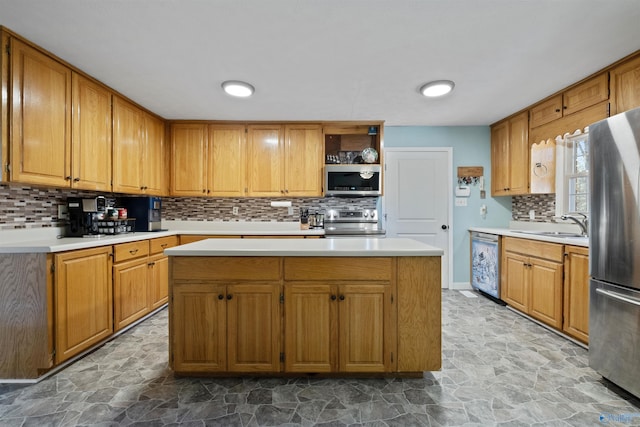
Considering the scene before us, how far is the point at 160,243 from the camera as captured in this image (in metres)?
2.95

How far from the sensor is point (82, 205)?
2428 mm

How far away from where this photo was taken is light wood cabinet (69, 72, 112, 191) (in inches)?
88.8

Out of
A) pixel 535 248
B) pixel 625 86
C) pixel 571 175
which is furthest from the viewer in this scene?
pixel 571 175

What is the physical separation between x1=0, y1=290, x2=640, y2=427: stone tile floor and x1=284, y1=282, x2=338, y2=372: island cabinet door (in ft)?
0.51

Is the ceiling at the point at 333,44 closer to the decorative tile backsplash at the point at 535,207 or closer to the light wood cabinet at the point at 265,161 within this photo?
the light wood cabinet at the point at 265,161

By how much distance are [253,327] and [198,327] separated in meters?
0.35

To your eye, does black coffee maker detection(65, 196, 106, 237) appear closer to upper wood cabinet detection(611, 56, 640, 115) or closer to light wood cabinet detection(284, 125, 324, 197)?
light wood cabinet detection(284, 125, 324, 197)

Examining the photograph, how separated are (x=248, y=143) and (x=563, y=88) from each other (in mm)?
3461

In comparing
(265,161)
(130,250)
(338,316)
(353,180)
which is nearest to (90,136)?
(130,250)

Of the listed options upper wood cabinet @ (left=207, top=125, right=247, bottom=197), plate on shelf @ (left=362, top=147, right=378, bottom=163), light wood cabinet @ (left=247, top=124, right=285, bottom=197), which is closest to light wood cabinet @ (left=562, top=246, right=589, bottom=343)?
plate on shelf @ (left=362, top=147, right=378, bottom=163)

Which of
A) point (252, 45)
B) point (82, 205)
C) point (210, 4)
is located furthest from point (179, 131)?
point (210, 4)

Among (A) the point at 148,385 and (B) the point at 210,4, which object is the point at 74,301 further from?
(B) the point at 210,4

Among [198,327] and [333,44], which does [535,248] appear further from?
[198,327]

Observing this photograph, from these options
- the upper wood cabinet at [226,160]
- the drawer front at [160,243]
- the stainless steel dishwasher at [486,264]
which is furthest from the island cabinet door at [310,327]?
the stainless steel dishwasher at [486,264]
